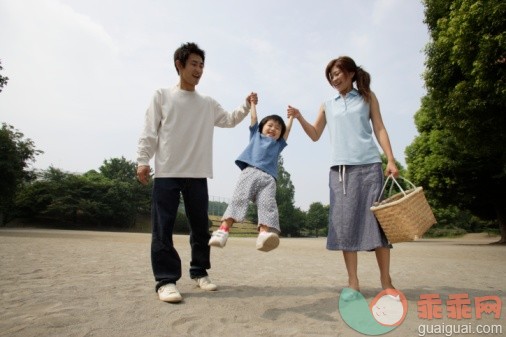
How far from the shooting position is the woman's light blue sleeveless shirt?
3.54 m

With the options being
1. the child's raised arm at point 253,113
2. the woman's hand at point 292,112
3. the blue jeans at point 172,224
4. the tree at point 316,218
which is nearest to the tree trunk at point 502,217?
the woman's hand at point 292,112

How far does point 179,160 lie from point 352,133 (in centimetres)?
179

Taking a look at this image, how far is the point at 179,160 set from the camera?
3.60 meters

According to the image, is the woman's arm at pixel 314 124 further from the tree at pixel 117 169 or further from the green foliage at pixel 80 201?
the tree at pixel 117 169

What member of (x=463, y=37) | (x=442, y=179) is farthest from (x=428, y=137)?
(x=463, y=37)

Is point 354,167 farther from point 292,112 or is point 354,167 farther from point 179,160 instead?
point 179,160

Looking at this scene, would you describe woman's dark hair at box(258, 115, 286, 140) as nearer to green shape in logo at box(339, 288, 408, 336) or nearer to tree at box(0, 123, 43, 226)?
green shape in logo at box(339, 288, 408, 336)

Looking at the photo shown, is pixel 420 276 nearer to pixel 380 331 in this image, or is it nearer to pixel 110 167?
pixel 380 331

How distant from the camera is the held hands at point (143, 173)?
138 inches

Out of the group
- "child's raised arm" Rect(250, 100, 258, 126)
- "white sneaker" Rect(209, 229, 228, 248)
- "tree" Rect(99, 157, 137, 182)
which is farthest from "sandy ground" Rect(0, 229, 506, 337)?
"tree" Rect(99, 157, 137, 182)

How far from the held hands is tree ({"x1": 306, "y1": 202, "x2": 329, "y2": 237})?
7132cm

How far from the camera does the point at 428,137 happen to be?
19.6 m

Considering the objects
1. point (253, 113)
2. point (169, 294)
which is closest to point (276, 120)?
point (253, 113)

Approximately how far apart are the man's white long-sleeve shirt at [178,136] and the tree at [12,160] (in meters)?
28.3
